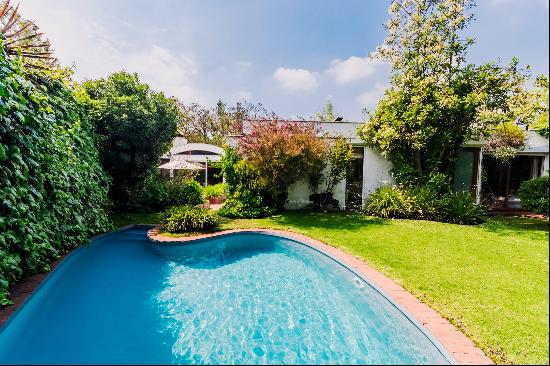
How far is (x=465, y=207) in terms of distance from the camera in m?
11.3

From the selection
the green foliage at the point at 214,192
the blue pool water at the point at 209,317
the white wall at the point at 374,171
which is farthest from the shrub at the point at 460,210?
the green foliage at the point at 214,192

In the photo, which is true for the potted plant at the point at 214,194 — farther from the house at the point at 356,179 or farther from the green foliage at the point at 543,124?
the green foliage at the point at 543,124

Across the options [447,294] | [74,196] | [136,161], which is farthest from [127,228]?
[447,294]

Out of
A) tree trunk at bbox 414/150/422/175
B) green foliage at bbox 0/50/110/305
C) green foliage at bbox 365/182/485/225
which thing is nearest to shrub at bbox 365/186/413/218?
green foliage at bbox 365/182/485/225

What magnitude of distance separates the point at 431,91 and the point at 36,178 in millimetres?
13909

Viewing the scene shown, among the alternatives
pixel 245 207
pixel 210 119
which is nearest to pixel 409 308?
pixel 245 207

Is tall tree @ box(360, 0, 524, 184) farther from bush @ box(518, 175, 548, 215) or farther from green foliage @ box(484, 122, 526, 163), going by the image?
bush @ box(518, 175, 548, 215)

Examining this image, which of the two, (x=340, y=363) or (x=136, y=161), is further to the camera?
(x=136, y=161)

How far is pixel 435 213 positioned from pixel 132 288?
37.4 ft

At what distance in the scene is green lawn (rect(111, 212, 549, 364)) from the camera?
3.70 m

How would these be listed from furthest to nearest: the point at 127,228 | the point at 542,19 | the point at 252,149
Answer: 1. the point at 252,149
2. the point at 127,228
3. the point at 542,19

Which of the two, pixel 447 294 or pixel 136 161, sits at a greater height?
pixel 136 161

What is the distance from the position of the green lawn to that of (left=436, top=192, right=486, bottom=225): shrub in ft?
2.50

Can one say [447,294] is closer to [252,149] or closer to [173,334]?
[173,334]
